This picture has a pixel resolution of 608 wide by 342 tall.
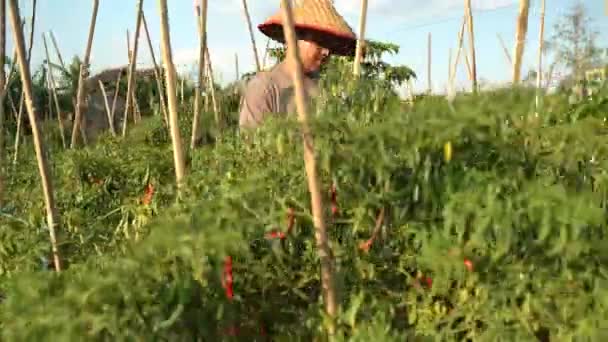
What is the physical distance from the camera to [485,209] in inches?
33.9

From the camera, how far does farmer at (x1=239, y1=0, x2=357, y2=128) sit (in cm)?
207

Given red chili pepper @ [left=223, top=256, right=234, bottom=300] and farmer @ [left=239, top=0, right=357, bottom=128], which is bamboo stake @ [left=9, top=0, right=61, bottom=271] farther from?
farmer @ [left=239, top=0, right=357, bottom=128]

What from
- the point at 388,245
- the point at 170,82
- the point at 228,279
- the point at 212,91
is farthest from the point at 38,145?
the point at 212,91

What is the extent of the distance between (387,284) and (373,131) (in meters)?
0.27

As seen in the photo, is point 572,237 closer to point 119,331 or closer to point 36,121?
point 119,331

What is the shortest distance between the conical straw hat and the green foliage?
1.06 metres

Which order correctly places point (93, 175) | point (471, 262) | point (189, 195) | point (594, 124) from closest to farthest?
point (471, 262)
point (594, 124)
point (189, 195)
point (93, 175)

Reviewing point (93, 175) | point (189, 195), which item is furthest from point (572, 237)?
point (93, 175)

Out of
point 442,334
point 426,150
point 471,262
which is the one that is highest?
point 426,150

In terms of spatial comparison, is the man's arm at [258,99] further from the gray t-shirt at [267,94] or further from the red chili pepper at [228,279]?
the red chili pepper at [228,279]

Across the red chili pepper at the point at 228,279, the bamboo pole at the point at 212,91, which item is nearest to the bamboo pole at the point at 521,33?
the red chili pepper at the point at 228,279

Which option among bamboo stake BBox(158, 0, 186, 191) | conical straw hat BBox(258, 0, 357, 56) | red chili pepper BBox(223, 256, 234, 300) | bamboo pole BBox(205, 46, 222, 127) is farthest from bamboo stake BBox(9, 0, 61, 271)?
bamboo pole BBox(205, 46, 222, 127)

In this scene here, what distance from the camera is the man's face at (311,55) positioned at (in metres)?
2.19

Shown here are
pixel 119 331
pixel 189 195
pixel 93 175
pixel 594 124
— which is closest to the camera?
pixel 119 331
